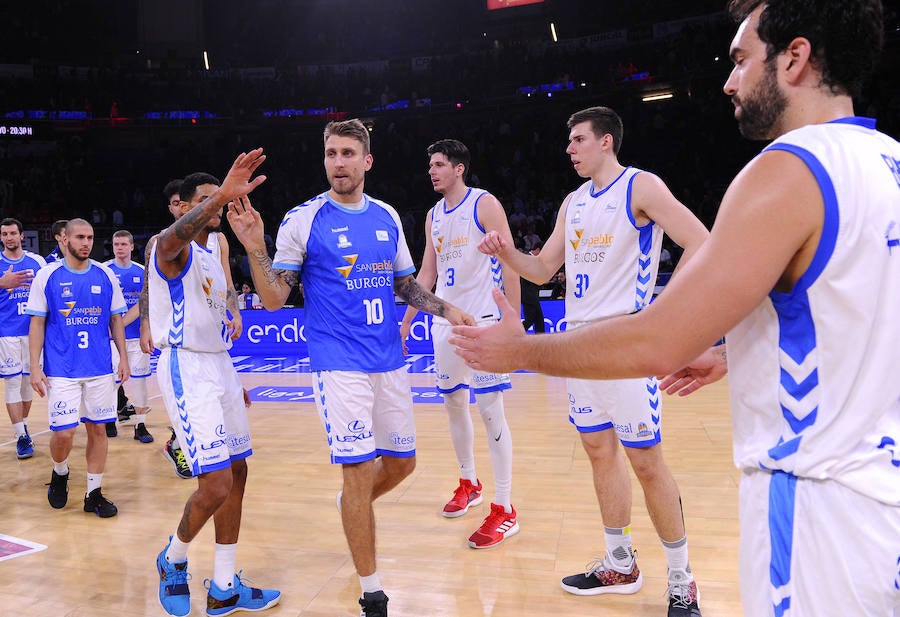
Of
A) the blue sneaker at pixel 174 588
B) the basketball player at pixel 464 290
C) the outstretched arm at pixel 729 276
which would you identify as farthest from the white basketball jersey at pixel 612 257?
the blue sneaker at pixel 174 588

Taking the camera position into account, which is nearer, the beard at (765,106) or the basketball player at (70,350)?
the beard at (765,106)

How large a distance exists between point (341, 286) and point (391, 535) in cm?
186

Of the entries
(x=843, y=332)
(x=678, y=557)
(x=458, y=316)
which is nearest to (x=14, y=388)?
(x=458, y=316)

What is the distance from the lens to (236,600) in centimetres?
358

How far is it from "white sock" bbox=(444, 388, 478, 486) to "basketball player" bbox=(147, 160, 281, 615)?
5.13 feet

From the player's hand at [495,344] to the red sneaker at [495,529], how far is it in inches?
115

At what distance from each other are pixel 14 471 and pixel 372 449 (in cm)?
481

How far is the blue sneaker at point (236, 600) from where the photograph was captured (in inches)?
140

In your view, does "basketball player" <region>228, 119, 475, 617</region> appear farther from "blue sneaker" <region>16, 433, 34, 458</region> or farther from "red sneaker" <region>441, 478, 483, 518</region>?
"blue sneaker" <region>16, 433, 34, 458</region>

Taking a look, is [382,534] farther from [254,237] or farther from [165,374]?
[254,237]

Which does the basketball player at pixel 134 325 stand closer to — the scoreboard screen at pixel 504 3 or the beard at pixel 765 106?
the beard at pixel 765 106

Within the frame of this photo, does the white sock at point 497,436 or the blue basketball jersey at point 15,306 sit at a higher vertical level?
the blue basketball jersey at point 15,306

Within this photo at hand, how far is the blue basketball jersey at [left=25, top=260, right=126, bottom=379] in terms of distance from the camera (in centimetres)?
544

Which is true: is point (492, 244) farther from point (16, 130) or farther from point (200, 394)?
point (16, 130)
